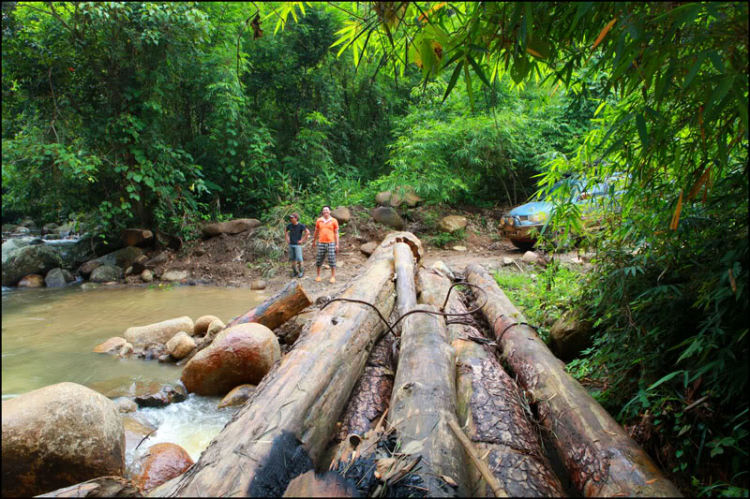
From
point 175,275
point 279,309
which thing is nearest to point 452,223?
point 279,309

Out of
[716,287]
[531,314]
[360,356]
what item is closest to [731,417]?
[716,287]

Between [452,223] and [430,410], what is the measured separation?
10.1 meters

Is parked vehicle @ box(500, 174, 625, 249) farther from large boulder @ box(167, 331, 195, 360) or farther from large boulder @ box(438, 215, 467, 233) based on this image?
large boulder @ box(438, 215, 467, 233)

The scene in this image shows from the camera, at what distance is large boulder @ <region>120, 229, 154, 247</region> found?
34.5ft

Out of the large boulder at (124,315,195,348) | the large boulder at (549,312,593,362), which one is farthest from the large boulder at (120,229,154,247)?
the large boulder at (549,312,593,362)

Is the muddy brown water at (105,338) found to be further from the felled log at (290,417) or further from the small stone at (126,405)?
the felled log at (290,417)

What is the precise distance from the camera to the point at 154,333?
5695 mm

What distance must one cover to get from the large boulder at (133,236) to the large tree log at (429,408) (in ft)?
33.0

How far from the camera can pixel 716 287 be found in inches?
68.4

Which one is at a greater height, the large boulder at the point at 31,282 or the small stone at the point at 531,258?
the small stone at the point at 531,258

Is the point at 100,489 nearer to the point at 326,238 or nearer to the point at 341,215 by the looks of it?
the point at 326,238

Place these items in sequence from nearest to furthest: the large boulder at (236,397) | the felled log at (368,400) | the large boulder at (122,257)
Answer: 1. the felled log at (368,400)
2. the large boulder at (236,397)
3. the large boulder at (122,257)

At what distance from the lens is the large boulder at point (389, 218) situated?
39.7 feet

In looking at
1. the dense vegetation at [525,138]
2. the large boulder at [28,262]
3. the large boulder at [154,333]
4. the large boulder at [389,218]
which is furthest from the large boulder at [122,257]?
the large boulder at [389,218]
